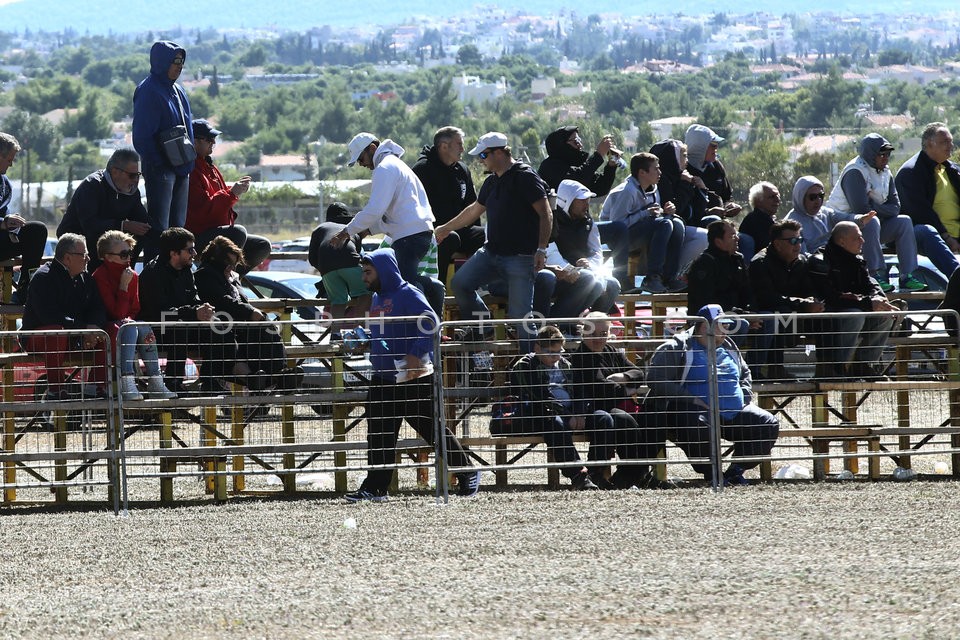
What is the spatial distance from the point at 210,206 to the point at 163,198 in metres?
0.69

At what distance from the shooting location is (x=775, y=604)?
7164mm

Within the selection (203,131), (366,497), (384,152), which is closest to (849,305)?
(384,152)

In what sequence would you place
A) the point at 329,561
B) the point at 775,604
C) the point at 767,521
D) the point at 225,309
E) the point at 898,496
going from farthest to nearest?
the point at 225,309, the point at 898,496, the point at 767,521, the point at 329,561, the point at 775,604

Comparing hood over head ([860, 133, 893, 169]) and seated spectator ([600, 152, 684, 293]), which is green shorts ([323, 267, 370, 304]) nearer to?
seated spectator ([600, 152, 684, 293])

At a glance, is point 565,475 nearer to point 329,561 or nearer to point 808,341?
point 808,341

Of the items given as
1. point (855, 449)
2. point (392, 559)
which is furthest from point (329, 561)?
point (855, 449)

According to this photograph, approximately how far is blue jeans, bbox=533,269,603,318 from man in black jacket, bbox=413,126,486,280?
1.26m

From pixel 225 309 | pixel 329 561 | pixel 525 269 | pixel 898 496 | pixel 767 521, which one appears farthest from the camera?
pixel 525 269

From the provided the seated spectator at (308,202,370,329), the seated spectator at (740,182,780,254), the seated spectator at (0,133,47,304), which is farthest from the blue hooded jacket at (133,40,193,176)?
the seated spectator at (740,182,780,254)

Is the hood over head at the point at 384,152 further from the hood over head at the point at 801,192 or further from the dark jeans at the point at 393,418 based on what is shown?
the hood over head at the point at 801,192

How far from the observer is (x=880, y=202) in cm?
1414

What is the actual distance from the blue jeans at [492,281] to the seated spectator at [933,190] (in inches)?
176

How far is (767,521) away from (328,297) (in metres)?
4.72

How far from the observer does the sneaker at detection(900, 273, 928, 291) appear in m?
14.0
